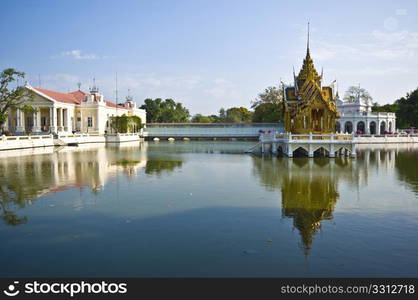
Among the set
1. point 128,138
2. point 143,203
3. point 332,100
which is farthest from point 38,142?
point 143,203

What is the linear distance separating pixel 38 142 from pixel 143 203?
105 ft

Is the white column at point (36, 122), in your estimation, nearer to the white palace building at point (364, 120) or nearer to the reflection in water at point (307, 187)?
the reflection in water at point (307, 187)

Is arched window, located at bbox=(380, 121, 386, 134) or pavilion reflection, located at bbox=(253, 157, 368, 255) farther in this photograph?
arched window, located at bbox=(380, 121, 386, 134)

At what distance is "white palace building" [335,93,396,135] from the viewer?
62.0 m

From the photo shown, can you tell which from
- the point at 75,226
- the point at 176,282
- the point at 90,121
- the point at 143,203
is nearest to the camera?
the point at 176,282

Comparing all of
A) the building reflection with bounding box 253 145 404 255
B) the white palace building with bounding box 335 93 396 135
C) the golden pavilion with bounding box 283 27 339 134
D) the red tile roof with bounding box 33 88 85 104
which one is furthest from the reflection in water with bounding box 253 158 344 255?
the red tile roof with bounding box 33 88 85 104

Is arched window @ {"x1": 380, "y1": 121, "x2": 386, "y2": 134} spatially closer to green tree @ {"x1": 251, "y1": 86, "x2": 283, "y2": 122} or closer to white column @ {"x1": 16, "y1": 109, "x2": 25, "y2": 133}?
green tree @ {"x1": 251, "y1": 86, "x2": 283, "y2": 122}

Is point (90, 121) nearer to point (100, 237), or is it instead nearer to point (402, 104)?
point (402, 104)

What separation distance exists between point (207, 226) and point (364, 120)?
58.5 m

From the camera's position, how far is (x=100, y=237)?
8602 mm

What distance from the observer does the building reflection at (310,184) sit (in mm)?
10151

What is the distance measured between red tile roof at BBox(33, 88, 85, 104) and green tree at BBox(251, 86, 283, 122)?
1229 inches

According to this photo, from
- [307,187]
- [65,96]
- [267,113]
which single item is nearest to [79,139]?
[65,96]

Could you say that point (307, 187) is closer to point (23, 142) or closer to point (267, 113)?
point (23, 142)
